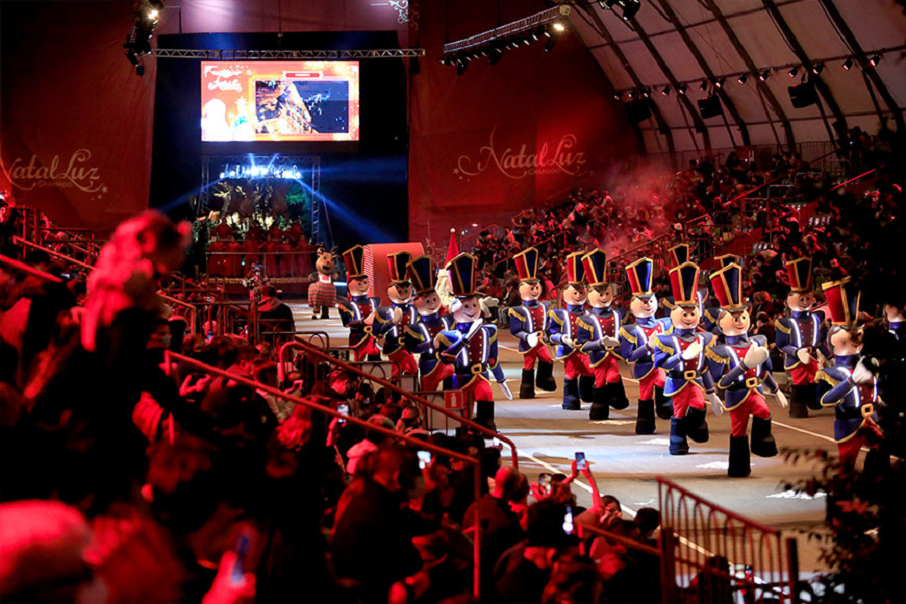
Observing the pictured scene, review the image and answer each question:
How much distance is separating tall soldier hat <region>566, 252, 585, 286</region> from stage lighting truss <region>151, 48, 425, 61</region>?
13.9m

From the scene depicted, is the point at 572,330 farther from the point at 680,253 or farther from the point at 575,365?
the point at 680,253

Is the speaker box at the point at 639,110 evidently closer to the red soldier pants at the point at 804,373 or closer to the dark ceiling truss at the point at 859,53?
the dark ceiling truss at the point at 859,53

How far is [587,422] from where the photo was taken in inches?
623

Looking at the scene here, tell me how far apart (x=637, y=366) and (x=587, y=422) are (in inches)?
73.0

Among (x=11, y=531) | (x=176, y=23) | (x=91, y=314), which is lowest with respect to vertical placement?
(x=11, y=531)

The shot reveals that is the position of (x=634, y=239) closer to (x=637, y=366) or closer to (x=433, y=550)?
(x=637, y=366)

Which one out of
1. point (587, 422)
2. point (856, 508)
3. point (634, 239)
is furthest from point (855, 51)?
point (856, 508)

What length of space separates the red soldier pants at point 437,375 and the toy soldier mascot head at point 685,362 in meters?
2.63

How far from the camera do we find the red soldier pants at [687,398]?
42.9ft

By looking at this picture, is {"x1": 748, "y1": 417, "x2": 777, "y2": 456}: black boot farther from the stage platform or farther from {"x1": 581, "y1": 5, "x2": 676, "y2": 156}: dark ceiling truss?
{"x1": 581, "y1": 5, "x2": 676, "y2": 156}: dark ceiling truss

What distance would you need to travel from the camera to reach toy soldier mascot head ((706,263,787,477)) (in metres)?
12.0

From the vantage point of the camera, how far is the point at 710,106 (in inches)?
1000

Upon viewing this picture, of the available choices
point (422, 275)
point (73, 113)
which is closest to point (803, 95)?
point (422, 275)

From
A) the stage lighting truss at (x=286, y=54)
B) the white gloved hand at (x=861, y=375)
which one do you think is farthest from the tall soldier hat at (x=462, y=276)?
the stage lighting truss at (x=286, y=54)
